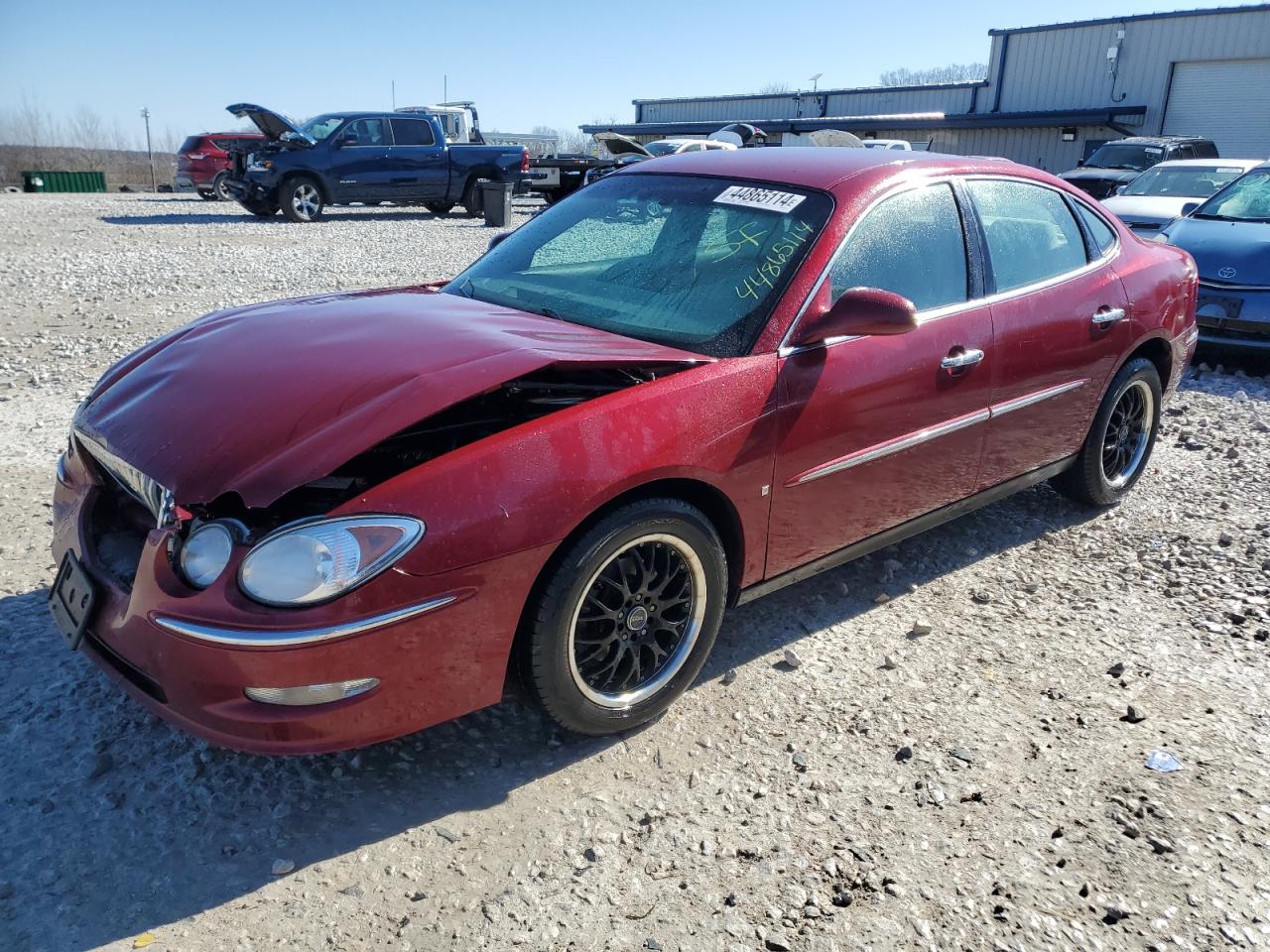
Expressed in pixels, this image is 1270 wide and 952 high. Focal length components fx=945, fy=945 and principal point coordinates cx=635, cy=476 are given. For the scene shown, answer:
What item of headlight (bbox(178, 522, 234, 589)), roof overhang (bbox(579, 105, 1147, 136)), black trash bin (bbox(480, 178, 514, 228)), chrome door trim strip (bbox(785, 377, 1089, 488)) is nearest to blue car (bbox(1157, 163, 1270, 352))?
chrome door trim strip (bbox(785, 377, 1089, 488))

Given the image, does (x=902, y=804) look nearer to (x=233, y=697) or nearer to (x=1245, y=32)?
(x=233, y=697)

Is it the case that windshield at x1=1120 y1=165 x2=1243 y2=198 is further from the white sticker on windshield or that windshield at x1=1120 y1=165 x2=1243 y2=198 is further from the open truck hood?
the open truck hood

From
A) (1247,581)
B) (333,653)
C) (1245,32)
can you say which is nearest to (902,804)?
(333,653)

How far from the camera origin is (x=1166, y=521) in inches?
180

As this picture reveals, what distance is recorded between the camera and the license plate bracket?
247cm

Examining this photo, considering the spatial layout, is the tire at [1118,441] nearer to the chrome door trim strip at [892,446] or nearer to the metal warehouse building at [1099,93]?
the chrome door trim strip at [892,446]

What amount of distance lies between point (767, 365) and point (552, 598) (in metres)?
1.00

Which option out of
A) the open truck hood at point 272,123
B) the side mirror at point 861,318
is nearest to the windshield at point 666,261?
the side mirror at point 861,318

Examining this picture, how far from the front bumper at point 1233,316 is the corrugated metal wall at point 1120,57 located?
73.6 ft

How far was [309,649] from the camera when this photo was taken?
7.06 ft

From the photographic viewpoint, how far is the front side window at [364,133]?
1672 centimetres

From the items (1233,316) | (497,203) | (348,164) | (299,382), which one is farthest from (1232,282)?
(348,164)

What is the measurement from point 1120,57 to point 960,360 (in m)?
29.9

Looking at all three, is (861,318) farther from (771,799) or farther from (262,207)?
(262,207)
